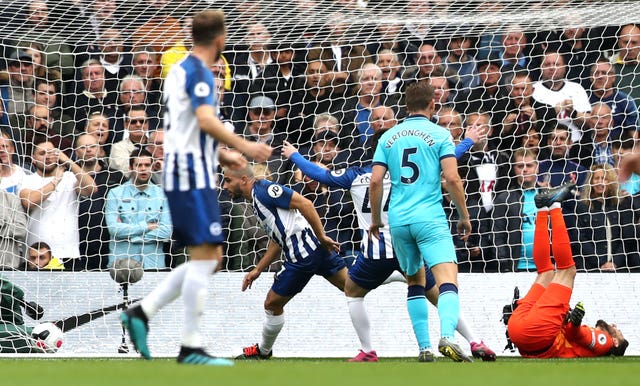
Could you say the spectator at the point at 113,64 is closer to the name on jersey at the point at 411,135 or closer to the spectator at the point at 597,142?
the name on jersey at the point at 411,135

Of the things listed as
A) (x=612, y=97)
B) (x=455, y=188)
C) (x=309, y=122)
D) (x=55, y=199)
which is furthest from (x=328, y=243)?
(x=612, y=97)

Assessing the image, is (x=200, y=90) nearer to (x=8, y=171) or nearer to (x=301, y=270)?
(x=301, y=270)

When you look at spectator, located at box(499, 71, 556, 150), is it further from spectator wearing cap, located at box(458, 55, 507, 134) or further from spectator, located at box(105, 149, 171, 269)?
spectator, located at box(105, 149, 171, 269)

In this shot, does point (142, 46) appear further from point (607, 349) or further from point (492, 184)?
point (607, 349)

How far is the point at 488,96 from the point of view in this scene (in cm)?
1285

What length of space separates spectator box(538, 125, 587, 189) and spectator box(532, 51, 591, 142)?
0.17m

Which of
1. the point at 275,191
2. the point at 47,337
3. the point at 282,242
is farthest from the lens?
the point at 47,337

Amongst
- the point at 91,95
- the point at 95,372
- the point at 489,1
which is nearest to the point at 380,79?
the point at 489,1

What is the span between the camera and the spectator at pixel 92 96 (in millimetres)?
12461

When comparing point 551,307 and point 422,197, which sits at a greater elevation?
point 422,197

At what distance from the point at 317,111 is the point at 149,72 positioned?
1917 mm

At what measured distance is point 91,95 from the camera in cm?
1250

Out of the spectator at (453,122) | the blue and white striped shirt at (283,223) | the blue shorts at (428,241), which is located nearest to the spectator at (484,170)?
the spectator at (453,122)

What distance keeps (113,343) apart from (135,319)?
5.13m
